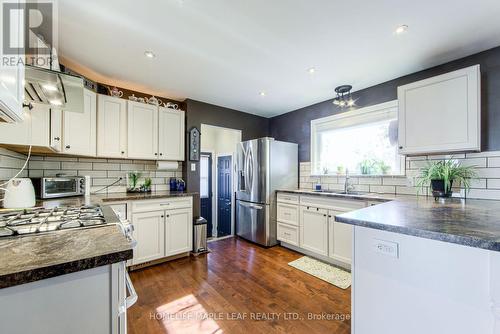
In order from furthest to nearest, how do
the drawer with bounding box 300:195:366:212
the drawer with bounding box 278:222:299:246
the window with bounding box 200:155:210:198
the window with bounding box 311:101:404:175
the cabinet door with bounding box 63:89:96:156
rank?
the window with bounding box 200:155:210:198 → the drawer with bounding box 278:222:299:246 → the window with bounding box 311:101:404:175 → the drawer with bounding box 300:195:366:212 → the cabinet door with bounding box 63:89:96:156

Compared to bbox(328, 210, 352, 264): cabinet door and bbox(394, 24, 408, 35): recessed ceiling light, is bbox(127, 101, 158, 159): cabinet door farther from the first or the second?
bbox(394, 24, 408, 35): recessed ceiling light

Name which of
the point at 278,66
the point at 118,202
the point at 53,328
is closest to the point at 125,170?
the point at 118,202

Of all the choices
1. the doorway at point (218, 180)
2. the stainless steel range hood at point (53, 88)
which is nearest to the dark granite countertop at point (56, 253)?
the stainless steel range hood at point (53, 88)

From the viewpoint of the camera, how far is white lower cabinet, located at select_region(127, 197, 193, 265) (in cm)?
250

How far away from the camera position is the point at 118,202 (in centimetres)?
237

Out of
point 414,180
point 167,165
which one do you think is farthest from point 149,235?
point 414,180

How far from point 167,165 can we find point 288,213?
1.95 metres

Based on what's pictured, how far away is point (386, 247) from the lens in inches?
40.9

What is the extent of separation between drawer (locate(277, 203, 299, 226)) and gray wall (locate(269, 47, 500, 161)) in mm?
971

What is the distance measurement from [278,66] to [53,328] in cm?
247

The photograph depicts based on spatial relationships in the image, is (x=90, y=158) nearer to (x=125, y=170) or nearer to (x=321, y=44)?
(x=125, y=170)

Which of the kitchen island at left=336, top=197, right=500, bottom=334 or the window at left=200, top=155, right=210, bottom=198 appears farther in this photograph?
the window at left=200, top=155, right=210, bottom=198

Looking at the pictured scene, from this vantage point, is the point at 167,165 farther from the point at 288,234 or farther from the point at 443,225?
the point at 443,225
